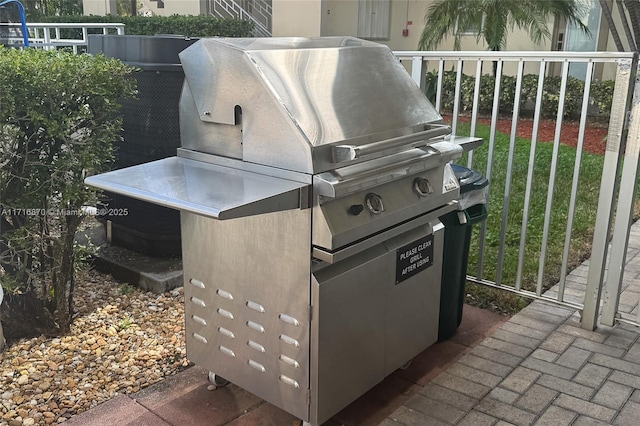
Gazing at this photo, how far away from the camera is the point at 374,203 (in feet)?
7.98

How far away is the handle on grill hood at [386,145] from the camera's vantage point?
2.24 meters

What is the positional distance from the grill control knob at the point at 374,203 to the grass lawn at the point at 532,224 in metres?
1.50

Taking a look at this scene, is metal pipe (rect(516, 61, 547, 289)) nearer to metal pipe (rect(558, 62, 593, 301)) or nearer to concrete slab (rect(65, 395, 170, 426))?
metal pipe (rect(558, 62, 593, 301))

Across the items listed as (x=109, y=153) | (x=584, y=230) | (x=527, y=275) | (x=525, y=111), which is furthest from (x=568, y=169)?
(x=109, y=153)

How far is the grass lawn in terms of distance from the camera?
424 cm

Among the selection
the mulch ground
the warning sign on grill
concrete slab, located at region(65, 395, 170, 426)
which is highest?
the warning sign on grill

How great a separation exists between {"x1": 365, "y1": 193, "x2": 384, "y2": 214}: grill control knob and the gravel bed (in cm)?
141

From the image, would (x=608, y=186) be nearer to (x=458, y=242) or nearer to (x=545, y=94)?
(x=458, y=242)

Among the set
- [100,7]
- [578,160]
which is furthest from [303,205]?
[100,7]

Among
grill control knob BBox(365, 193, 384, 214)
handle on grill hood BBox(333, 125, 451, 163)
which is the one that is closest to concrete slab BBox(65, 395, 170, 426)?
grill control knob BBox(365, 193, 384, 214)

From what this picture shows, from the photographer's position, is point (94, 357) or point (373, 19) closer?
point (94, 357)

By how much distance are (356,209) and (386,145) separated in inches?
Result: 11.8

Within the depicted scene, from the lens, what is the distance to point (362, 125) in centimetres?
243

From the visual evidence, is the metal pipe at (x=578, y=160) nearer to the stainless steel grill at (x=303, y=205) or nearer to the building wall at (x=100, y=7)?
the stainless steel grill at (x=303, y=205)
